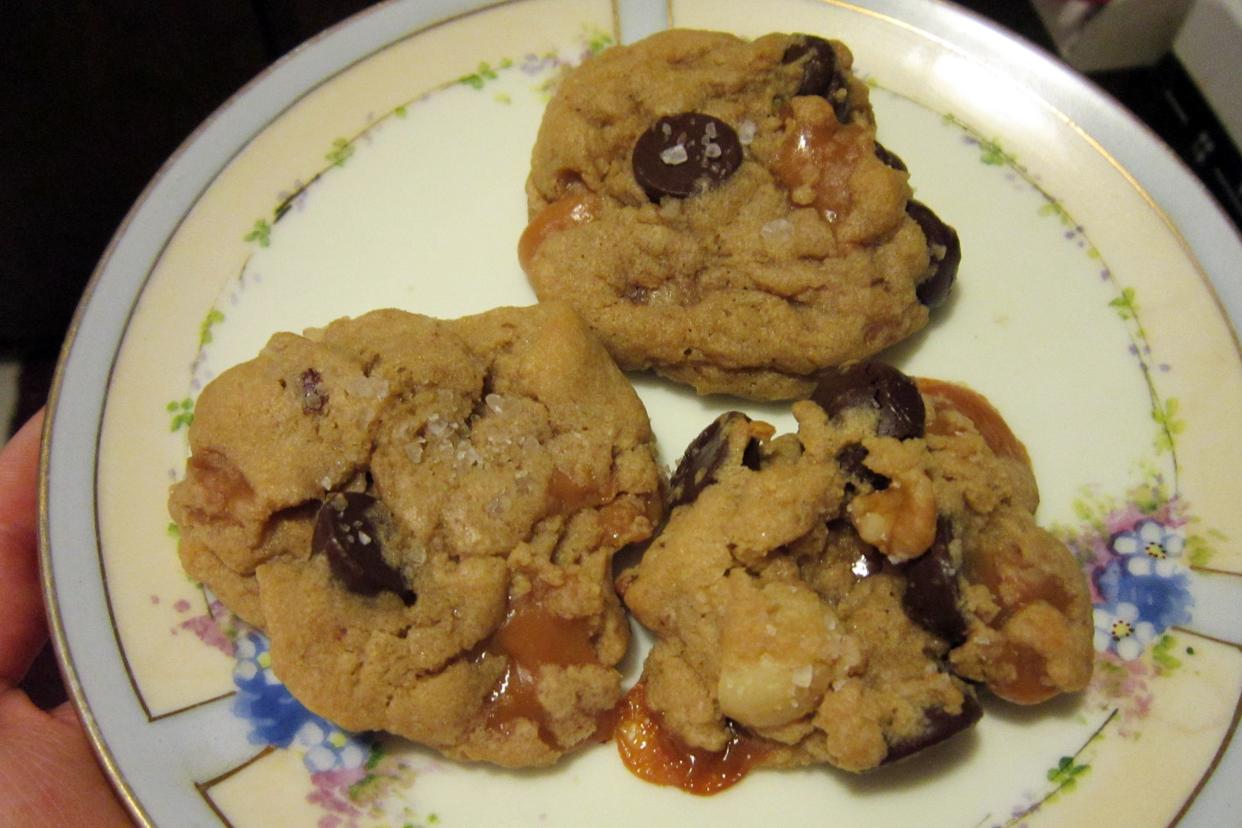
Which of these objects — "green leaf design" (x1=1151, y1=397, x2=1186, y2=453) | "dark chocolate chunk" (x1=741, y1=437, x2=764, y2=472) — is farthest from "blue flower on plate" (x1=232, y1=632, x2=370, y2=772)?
"green leaf design" (x1=1151, y1=397, x2=1186, y2=453)

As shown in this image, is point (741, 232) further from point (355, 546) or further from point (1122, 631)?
point (1122, 631)

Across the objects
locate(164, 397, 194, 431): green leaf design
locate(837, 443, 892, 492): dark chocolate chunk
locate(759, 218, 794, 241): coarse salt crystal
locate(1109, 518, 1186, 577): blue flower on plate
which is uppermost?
locate(759, 218, 794, 241): coarse salt crystal

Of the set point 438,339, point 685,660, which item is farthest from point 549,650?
point 438,339

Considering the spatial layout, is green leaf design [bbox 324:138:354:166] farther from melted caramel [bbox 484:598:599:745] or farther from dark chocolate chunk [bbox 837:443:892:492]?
dark chocolate chunk [bbox 837:443:892:492]

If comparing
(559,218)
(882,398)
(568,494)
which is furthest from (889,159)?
(568,494)

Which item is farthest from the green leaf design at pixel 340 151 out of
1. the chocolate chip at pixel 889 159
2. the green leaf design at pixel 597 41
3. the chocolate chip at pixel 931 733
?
the chocolate chip at pixel 931 733

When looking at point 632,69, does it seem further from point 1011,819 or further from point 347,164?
point 1011,819

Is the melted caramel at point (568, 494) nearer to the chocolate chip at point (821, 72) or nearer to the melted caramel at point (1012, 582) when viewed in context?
the melted caramel at point (1012, 582)
